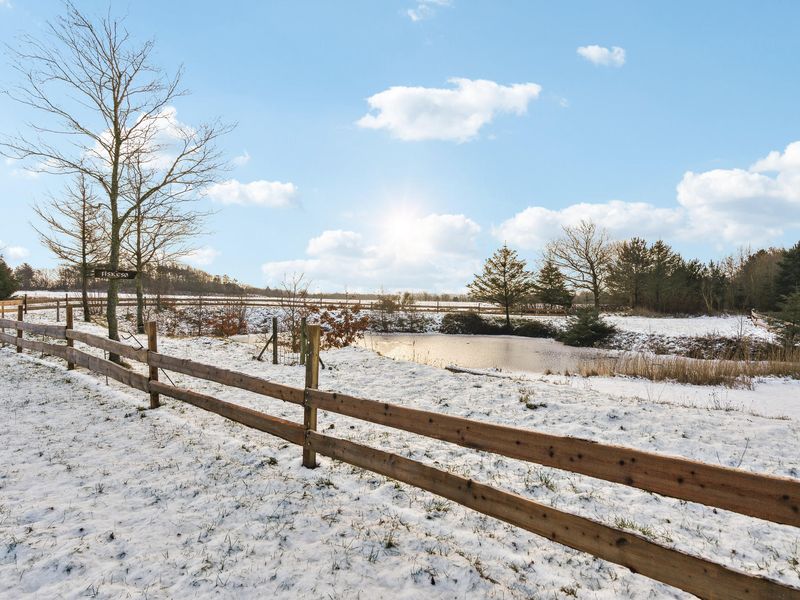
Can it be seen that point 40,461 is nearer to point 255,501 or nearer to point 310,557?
point 255,501

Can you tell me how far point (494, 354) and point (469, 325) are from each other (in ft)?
43.7

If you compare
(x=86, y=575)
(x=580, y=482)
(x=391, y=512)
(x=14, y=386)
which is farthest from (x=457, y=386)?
(x=14, y=386)

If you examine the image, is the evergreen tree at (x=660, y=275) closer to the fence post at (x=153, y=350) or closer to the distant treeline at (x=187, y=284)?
the distant treeline at (x=187, y=284)

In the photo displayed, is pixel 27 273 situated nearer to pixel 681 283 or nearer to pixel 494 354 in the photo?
pixel 494 354

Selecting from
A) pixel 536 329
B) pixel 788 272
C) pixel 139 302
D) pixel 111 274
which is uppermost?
pixel 788 272

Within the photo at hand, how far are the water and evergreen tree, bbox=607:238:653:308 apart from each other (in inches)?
685

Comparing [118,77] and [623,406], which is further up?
[118,77]

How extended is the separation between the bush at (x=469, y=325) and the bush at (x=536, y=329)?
49.9 inches

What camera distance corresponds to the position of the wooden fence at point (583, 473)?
2406mm

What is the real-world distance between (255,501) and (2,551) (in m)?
1.98

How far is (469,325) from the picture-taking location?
34094mm

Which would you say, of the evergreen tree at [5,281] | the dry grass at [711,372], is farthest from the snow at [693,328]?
the evergreen tree at [5,281]

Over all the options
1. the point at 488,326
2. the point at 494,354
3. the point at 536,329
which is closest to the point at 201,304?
the point at 494,354

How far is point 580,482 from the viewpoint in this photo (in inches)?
203
